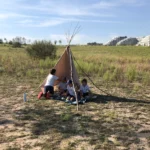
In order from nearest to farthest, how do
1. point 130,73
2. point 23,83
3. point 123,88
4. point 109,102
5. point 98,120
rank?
point 98,120 < point 109,102 < point 123,88 < point 23,83 < point 130,73

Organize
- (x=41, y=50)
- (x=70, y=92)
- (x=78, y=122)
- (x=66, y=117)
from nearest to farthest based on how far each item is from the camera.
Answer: (x=78, y=122), (x=66, y=117), (x=70, y=92), (x=41, y=50)

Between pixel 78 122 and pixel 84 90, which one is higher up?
pixel 84 90

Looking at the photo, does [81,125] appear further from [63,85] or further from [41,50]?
[41,50]

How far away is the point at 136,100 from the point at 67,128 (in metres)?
3.38

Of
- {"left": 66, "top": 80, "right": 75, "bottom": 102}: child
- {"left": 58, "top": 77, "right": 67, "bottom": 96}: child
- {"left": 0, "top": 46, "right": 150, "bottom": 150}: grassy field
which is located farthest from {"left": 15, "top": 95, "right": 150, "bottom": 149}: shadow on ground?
{"left": 58, "top": 77, "right": 67, "bottom": 96}: child

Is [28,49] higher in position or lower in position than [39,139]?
higher

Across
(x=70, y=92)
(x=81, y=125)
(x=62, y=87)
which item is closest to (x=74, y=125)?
(x=81, y=125)

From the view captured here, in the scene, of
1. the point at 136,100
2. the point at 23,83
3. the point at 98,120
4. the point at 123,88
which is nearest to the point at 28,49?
the point at 23,83

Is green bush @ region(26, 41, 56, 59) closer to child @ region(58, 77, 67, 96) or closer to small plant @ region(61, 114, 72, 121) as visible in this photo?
child @ region(58, 77, 67, 96)

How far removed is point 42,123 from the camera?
234 inches

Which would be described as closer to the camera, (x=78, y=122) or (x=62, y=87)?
(x=78, y=122)

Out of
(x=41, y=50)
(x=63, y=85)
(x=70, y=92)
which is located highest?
(x=41, y=50)

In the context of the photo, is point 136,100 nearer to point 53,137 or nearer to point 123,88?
point 123,88

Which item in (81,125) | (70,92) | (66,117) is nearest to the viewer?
(81,125)
